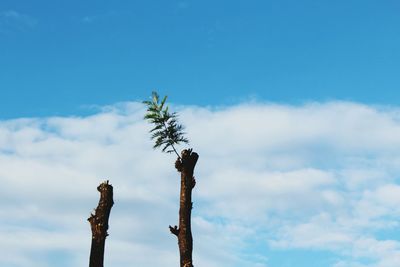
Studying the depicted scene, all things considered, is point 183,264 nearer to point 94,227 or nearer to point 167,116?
point 94,227

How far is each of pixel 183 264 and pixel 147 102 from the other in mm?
→ 7295

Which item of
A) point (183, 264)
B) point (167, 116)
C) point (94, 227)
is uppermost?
point (167, 116)

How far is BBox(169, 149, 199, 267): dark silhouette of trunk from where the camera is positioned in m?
26.2

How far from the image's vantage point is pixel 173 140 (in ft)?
90.3

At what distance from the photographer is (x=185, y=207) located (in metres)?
26.8

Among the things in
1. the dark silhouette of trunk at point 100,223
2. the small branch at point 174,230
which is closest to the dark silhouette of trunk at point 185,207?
the small branch at point 174,230

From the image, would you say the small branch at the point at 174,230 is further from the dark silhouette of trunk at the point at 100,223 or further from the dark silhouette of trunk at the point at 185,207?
the dark silhouette of trunk at the point at 100,223

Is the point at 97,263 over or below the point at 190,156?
below

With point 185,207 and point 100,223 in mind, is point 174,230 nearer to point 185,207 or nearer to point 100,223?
point 185,207

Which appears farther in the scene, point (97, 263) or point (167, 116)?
point (167, 116)

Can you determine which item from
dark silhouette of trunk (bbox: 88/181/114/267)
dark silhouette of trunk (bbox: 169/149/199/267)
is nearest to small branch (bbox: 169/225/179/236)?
dark silhouette of trunk (bbox: 169/149/199/267)

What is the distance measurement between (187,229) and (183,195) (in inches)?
58.4

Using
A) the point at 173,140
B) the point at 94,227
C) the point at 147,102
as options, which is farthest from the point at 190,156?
the point at 94,227

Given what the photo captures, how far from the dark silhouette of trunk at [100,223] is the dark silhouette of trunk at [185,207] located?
2869mm
